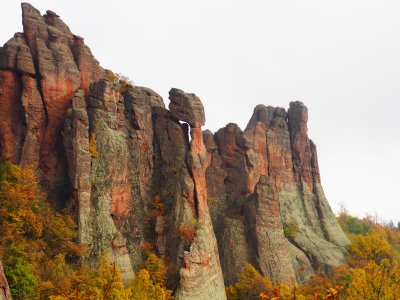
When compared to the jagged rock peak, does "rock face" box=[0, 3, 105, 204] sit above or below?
below

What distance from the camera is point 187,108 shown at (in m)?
39.4

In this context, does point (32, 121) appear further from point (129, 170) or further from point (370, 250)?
point (370, 250)

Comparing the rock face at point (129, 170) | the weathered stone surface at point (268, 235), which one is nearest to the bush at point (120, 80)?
the rock face at point (129, 170)

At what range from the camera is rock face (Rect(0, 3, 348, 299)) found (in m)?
32.1

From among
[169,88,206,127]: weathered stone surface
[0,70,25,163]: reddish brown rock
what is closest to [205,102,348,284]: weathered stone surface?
[169,88,206,127]: weathered stone surface

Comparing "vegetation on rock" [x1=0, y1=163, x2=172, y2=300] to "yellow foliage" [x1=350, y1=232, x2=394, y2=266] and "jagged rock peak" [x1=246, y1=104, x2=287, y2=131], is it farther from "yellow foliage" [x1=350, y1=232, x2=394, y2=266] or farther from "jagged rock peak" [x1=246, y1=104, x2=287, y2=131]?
"jagged rock peak" [x1=246, y1=104, x2=287, y2=131]

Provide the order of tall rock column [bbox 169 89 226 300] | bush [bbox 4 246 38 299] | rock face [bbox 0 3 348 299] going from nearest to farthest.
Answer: bush [bbox 4 246 38 299] → tall rock column [bbox 169 89 226 300] → rock face [bbox 0 3 348 299]

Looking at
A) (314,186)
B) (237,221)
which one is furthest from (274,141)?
(237,221)

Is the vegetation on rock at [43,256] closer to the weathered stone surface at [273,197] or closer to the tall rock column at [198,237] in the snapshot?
the tall rock column at [198,237]

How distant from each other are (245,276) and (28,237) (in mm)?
19842

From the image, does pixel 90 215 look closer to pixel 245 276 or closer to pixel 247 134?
pixel 245 276

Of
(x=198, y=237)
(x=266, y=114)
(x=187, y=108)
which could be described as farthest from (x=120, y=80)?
(x=266, y=114)

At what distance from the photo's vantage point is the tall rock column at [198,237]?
30.8 meters

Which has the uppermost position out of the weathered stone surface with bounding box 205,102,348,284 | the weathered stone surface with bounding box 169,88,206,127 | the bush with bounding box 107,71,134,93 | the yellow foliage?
the bush with bounding box 107,71,134,93
